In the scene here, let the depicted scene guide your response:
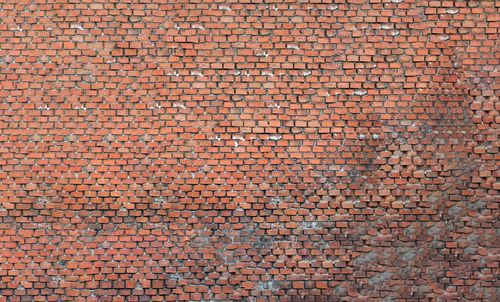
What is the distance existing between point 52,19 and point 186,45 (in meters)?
1.47

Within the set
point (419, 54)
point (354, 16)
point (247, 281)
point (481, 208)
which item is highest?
point (354, 16)

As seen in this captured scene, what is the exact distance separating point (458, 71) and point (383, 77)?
80 centimetres

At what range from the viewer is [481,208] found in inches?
215

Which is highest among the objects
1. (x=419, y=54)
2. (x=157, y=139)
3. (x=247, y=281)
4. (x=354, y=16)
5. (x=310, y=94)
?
(x=354, y=16)

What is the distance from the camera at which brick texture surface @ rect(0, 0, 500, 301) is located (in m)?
5.43

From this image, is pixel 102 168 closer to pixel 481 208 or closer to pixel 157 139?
pixel 157 139

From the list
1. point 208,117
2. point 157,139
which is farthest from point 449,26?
point 157,139

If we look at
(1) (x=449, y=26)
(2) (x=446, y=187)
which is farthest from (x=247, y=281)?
(1) (x=449, y=26)

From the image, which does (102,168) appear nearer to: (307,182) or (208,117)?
(208,117)

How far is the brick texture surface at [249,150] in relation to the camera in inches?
214

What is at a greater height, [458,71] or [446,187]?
[458,71]

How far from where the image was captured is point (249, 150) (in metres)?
5.52

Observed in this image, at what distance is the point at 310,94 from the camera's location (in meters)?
5.56

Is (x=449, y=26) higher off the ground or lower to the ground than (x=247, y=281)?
higher
